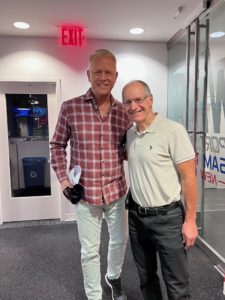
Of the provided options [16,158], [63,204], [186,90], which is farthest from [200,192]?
[16,158]

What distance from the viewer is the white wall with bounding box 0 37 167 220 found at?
9.99 feet

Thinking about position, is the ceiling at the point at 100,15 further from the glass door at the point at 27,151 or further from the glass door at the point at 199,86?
the glass door at the point at 27,151

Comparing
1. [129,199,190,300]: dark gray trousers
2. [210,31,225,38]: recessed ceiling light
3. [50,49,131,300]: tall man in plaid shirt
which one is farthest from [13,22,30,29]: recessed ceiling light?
[129,199,190,300]: dark gray trousers

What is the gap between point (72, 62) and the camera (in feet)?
10.4

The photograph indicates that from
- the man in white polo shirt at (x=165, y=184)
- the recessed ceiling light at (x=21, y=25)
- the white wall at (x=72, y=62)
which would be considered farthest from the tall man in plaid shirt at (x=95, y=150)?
the white wall at (x=72, y=62)

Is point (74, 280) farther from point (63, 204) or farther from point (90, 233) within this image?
point (63, 204)

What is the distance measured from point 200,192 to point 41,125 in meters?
2.14

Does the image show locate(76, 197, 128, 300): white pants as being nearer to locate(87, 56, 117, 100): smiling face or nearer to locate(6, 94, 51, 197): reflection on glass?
locate(87, 56, 117, 100): smiling face

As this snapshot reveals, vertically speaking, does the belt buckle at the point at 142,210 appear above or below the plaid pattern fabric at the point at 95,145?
below

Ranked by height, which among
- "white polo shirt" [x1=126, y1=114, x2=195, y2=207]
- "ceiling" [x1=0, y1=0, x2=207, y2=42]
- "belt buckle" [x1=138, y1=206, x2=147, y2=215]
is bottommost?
"belt buckle" [x1=138, y1=206, x2=147, y2=215]

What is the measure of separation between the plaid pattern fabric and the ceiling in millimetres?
1207

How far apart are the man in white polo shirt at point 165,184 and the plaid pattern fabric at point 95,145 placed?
0.86 ft

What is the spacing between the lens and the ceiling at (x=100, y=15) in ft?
7.23

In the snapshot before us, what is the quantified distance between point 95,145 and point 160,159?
0.45m
